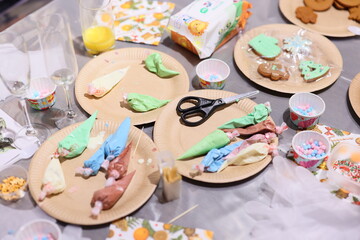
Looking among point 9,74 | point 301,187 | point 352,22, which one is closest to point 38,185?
point 9,74

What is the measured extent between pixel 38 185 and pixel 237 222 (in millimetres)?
458

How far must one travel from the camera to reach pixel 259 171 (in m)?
0.95

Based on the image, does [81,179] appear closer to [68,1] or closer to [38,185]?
[38,185]

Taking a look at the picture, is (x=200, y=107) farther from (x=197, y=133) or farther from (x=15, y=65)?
(x=15, y=65)

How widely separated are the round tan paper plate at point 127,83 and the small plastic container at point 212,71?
5 cm

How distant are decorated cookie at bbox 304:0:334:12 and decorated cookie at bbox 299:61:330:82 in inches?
12.2

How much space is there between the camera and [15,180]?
36.3 inches

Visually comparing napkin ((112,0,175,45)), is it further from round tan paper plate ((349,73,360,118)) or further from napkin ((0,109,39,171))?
round tan paper plate ((349,73,360,118))

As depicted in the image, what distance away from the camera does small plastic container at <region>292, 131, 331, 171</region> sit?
945 mm

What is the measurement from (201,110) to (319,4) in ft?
2.30

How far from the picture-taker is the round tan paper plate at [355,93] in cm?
112

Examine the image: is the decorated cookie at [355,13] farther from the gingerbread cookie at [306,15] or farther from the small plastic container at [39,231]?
the small plastic container at [39,231]

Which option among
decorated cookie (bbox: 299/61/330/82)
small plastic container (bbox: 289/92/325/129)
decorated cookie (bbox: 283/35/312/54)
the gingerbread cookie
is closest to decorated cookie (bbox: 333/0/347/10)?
the gingerbread cookie

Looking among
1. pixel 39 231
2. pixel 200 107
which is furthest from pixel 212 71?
pixel 39 231
